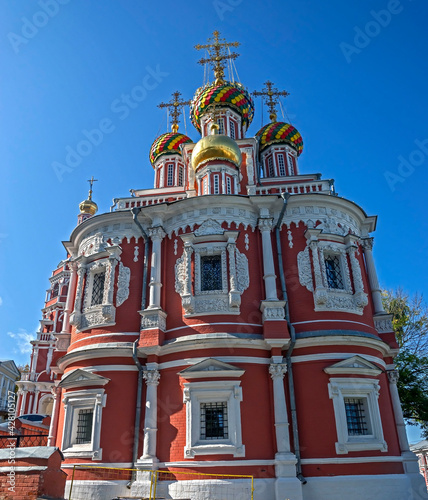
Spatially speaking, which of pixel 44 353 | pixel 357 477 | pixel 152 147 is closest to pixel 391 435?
pixel 357 477

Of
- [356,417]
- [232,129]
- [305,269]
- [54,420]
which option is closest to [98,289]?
[54,420]

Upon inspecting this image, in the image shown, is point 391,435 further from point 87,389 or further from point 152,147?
point 152,147

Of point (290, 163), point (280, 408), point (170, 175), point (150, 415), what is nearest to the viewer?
point (280, 408)

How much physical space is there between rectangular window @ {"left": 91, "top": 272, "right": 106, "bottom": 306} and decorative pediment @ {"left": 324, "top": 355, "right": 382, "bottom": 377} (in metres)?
6.96

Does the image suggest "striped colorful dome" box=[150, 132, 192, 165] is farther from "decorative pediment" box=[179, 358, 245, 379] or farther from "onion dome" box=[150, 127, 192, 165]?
"decorative pediment" box=[179, 358, 245, 379]

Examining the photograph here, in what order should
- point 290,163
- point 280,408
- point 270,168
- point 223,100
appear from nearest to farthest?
point 280,408 → point 223,100 → point 290,163 → point 270,168

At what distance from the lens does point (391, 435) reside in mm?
11492

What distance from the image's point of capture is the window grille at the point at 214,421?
1107cm

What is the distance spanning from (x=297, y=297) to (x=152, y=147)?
12940 mm

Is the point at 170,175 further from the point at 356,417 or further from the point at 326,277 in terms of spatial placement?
the point at 356,417

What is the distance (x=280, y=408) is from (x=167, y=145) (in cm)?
1476

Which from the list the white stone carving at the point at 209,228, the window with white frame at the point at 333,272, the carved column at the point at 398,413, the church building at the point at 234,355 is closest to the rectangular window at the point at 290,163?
the church building at the point at 234,355

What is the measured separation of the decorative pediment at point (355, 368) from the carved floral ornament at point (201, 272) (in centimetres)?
293

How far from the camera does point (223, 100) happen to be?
1994 centimetres
